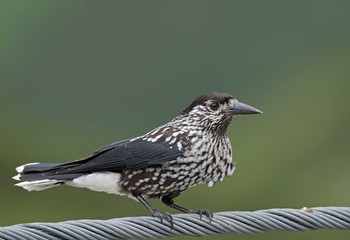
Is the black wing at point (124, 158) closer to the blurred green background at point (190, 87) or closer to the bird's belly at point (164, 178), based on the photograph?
the bird's belly at point (164, 178)

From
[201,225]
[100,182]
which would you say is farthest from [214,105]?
[201,225]

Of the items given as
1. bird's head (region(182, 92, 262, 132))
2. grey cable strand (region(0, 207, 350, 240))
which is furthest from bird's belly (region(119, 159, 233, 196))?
grey cable strand (region(0, 207, 350, 240))

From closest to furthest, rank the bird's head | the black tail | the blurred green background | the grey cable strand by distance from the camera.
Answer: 1. the grey cable strand
2. the black tail
3. the bird's head
4. the blurred green background

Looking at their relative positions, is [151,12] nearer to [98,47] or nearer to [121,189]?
[98,47]

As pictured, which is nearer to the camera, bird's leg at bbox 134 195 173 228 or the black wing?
bird's leg at bbox 134 195 173 228

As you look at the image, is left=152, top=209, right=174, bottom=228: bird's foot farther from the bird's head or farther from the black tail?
the bird's head

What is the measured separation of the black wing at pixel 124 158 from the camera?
621 cm

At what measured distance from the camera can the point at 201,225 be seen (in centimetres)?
537

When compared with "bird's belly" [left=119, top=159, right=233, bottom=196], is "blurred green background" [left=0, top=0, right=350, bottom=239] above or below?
above

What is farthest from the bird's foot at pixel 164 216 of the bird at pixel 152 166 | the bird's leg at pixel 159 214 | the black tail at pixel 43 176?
the black tail at pixel 43 176

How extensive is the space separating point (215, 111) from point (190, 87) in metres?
4.44

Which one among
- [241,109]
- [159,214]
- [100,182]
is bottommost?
[159,214]

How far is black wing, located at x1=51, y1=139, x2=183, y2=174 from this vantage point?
6.21m

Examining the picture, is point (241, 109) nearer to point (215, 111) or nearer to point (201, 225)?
point (215, 111)
